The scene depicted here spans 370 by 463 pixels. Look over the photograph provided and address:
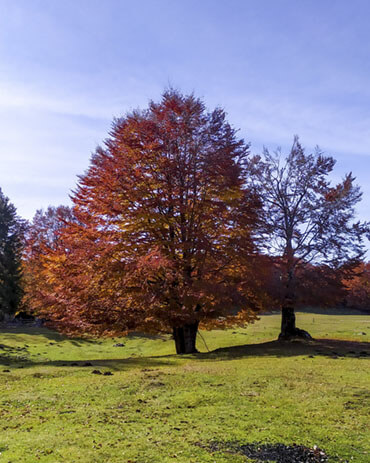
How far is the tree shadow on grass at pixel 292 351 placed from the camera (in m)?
18.7

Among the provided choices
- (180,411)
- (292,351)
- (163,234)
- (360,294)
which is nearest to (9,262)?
(163,234)

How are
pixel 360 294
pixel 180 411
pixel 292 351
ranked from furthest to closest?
pixel 360 294 < pixel 292 351 < pixel 180 411

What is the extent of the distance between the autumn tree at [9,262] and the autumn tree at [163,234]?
27108mm

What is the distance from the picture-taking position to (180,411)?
27.8 ft

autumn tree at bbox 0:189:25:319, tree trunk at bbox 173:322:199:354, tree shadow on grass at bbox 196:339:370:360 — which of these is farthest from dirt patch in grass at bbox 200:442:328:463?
autumn tree at bbox 0:189:25:319

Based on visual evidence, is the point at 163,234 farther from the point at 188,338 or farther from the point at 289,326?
the point at 289,326

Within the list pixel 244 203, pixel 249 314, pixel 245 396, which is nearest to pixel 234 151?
pixel 244 203

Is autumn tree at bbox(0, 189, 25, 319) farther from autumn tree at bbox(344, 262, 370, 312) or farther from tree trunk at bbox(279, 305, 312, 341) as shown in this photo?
autumn tree at bbox(344, 262, 370, 312)

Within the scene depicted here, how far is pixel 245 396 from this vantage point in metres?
9.83

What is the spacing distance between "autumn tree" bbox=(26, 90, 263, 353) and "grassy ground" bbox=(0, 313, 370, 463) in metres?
5.17

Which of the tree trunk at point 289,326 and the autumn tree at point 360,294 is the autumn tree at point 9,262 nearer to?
the tree trunk at point 289,326

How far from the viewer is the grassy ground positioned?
618cm

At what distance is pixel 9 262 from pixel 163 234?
112 ft

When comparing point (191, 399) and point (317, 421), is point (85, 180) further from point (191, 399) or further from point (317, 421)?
point (317, 421)
